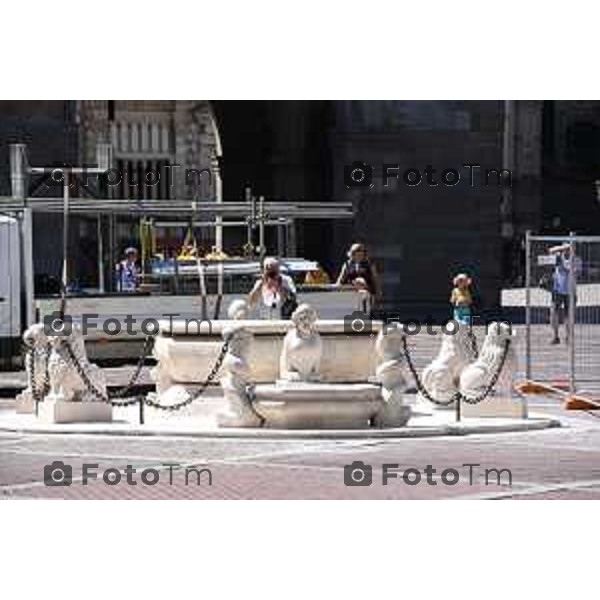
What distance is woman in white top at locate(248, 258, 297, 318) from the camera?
51.4 feet

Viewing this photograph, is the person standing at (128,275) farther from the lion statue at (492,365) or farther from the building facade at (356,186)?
the lion statue at (492,365)

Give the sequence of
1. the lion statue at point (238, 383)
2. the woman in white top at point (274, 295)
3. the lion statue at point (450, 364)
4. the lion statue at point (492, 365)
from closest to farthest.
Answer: the lion statue at point (238, 383)
the lion statue at point (492, 365)
the lion statue at point (450, 364)
the woman in white top at point (274, 295)

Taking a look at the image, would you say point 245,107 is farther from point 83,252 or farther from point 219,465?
point 219,465

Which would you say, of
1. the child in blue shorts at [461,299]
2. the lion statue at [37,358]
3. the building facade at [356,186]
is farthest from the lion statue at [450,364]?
the lion statue at [37,358]

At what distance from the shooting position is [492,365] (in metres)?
15.1

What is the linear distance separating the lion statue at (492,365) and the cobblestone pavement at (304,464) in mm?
741

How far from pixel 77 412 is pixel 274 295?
6.32ft

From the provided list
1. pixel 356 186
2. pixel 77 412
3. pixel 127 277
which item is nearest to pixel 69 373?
pixel 77 412

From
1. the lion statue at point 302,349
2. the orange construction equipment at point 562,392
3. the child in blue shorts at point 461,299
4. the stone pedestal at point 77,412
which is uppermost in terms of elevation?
the child in blue shorts at point 461,299

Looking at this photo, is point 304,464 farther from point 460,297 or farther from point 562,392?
point 562,392

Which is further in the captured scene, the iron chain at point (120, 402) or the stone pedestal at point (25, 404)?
the stone pedestal at point (25, 404)

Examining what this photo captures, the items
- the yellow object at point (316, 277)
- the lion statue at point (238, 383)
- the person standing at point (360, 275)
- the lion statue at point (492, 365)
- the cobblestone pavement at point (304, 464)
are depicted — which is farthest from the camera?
the yellow object at point (316, 277)

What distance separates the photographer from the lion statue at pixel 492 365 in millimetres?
15086

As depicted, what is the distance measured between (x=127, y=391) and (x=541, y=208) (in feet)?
61.5
